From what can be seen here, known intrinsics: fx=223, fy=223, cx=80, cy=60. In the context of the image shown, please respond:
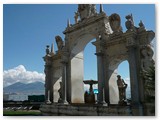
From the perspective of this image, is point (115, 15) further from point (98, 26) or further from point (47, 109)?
point (47, 109)

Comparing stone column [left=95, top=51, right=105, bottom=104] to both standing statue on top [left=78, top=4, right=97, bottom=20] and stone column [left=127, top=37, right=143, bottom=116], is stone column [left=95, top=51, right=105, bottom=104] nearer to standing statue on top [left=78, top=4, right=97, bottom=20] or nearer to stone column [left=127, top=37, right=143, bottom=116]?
stone column [left=127, top=37, right=143, bottom=116]

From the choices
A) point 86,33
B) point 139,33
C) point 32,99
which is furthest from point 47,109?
point 32,99

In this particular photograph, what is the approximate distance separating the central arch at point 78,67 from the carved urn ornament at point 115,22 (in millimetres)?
2396

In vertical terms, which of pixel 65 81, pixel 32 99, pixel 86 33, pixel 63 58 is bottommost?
pixel 32 99

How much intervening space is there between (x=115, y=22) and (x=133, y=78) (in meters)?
4.35

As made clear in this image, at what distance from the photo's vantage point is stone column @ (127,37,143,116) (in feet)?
41.6

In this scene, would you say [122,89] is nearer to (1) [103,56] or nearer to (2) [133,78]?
(2) [133,78]

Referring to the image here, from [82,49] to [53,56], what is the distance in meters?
3.28

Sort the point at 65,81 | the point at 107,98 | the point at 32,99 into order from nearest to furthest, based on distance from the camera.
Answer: the point at 107,98 < the point at 65,81 < the point at 32,99

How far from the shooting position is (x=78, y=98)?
18.1 m

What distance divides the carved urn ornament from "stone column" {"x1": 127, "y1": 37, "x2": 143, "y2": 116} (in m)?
2.00

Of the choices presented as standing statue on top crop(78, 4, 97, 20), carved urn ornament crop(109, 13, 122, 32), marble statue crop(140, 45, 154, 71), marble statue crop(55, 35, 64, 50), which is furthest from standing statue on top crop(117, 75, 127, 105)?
marble statue crop(55, 35, 64, 50)

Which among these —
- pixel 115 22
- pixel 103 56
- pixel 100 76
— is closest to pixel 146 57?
pixel 103 56

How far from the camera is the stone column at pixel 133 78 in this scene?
41.6ft
